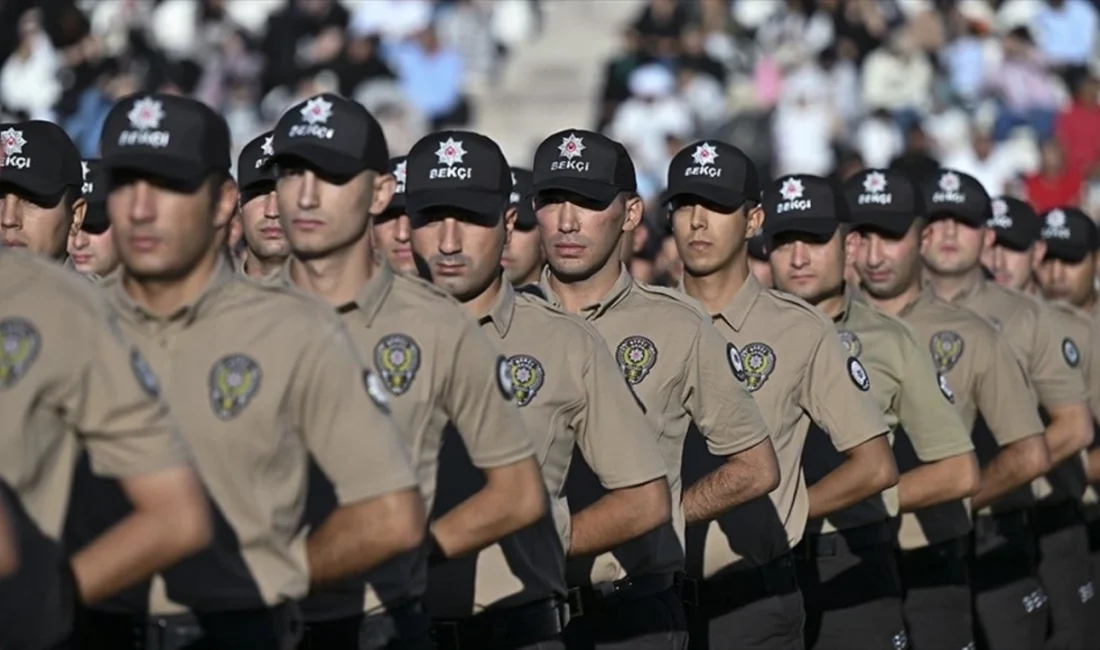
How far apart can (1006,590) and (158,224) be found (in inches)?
271

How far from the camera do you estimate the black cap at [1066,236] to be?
1438cm

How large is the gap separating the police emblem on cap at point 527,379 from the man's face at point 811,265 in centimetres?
278

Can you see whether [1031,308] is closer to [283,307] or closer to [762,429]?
[762,429]

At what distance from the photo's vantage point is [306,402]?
6.02m

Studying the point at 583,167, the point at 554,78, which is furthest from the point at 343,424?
the point at 554,78

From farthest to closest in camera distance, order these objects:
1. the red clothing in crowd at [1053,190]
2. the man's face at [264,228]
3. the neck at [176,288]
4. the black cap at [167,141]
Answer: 1. the red clothing in crowd at [1053,190]
2. the man's face at [264,228]
3. the neck at [176,288]
4. the black cap at [167,141]

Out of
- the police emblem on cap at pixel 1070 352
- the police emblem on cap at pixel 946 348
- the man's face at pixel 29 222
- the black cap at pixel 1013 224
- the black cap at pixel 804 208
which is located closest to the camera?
the man's face at pixel 29 222

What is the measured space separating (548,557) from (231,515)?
1.88 m

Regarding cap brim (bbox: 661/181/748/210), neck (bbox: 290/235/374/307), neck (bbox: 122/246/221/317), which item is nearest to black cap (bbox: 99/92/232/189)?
neck (bbox: 122/246/221/317)

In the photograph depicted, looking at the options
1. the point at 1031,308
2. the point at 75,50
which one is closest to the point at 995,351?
the point at 1031,308

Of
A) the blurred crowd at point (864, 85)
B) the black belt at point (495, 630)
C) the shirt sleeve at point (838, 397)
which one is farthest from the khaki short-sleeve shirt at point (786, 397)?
the blurred crowd at point (864, 85)

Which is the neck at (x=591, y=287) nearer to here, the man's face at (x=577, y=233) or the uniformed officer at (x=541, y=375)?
the man's face at (x=577, y=233)

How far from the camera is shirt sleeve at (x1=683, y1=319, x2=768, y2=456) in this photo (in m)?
8.56

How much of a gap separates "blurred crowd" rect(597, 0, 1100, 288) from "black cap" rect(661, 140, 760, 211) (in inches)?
514
